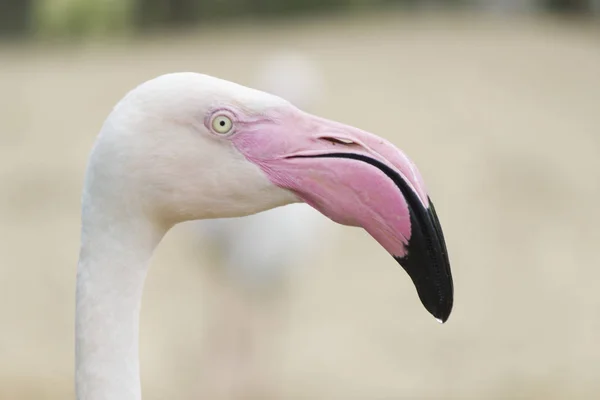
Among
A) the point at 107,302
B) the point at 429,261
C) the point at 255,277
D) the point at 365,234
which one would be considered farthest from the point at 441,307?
the point at 365,234

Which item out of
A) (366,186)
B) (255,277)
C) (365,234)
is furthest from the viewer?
(365,234)

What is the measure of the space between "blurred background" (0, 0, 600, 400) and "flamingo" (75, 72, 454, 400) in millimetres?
3882

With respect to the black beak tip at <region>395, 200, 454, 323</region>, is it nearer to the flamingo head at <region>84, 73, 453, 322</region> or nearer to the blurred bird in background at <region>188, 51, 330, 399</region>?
the flamingo head at <region>84, 73, 453, 322</region>

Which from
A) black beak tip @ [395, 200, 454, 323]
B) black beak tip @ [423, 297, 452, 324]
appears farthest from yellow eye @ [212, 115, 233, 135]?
black beak tip @ [423, 297, 452, 324]

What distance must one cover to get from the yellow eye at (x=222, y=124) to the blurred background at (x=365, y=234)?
3.92 metres

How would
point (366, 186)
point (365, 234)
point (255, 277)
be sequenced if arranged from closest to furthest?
point (366, 186) → point (255, 277) → point (365, 234)

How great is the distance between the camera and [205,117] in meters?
1.63

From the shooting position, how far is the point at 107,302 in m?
1.65

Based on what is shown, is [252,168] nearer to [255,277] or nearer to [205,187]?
[205,187]

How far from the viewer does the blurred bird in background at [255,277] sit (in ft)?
17.9

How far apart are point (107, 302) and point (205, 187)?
25 centimetres

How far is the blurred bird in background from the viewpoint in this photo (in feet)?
17.9

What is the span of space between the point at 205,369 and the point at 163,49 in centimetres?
890

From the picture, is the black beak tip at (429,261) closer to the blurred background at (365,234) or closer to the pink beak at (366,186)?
the pink beak at (366,186)
